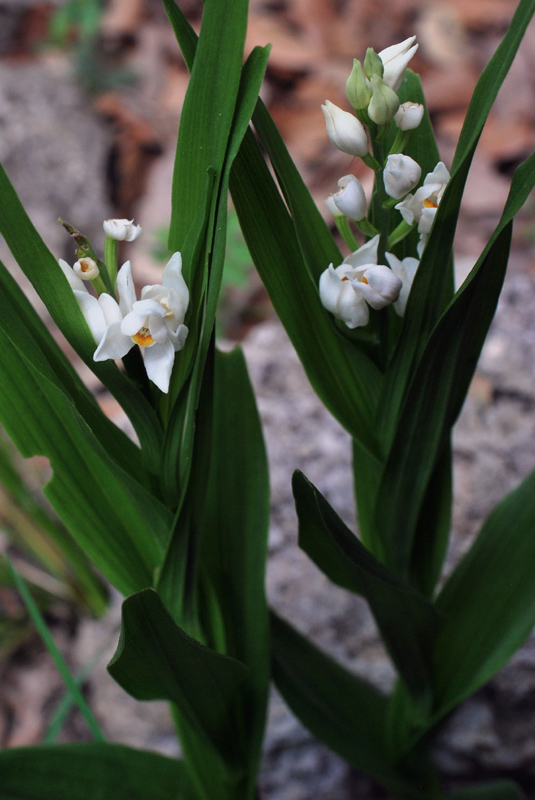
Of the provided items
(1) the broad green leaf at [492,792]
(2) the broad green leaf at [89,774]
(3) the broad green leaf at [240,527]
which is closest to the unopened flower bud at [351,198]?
(3) the broad green leaf at [240,527]

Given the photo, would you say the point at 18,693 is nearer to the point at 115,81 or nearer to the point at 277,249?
the point at 277,249

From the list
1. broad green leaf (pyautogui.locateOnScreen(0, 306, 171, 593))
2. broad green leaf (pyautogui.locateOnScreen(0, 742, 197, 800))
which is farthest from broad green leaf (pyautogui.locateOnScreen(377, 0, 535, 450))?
broad green leaf (pyautogui.locateOnScreen(0, 742, 197, 800))

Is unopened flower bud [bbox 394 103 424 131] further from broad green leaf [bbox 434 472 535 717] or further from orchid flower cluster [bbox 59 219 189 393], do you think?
broad green leaf [bbox 434 472 535 717]

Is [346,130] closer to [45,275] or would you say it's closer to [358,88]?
[358,88]

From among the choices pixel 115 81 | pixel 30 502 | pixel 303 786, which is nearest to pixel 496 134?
pixel 115 81

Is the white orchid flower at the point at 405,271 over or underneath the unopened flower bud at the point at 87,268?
underneath

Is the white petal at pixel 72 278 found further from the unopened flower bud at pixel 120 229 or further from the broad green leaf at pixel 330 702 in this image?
the broad green leaf at pixel 330 702
